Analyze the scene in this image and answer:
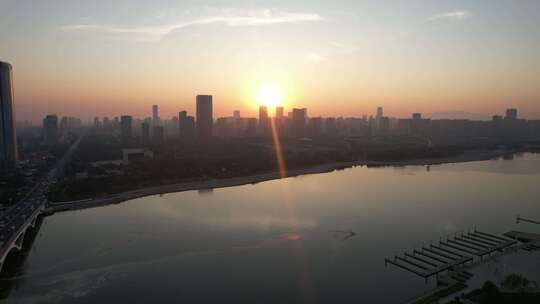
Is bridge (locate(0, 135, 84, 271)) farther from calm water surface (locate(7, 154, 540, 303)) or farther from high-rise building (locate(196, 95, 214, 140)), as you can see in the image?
high-rise building (locate(196, 95, 214, 140))

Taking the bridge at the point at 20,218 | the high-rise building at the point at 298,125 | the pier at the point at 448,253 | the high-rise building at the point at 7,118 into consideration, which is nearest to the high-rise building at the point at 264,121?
the high-rise building at the point at 298,125

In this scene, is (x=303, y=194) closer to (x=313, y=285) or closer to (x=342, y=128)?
(x=313, y=285)

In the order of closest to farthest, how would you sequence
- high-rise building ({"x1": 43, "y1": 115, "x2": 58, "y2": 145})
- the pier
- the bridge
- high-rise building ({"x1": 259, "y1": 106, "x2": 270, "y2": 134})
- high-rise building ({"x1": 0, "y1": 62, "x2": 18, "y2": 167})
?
the pier → the bridge → high-rise building ({"x1": 0, "y1": 62, "x2": 18, "y2": 167}) → high-rise building ({"x1": 43, "y1": 115, "x2": 58, "y2": 145}) → high-rise building ({"x1": 259, "y1": 106, "x2": 270, "y2": 134})

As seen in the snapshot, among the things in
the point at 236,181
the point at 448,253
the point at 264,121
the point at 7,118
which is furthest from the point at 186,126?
the point at 448,253

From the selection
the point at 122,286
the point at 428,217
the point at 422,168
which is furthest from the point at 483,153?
the point at 122,286

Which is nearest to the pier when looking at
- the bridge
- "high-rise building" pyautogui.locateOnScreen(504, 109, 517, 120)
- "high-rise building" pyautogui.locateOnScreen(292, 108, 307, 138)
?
the bridge

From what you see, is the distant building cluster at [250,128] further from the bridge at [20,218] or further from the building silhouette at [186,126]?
the bridge at [20,218]

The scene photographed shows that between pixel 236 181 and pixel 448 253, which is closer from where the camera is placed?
pixel 448 253

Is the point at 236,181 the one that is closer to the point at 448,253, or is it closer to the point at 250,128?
the point at 448,253
